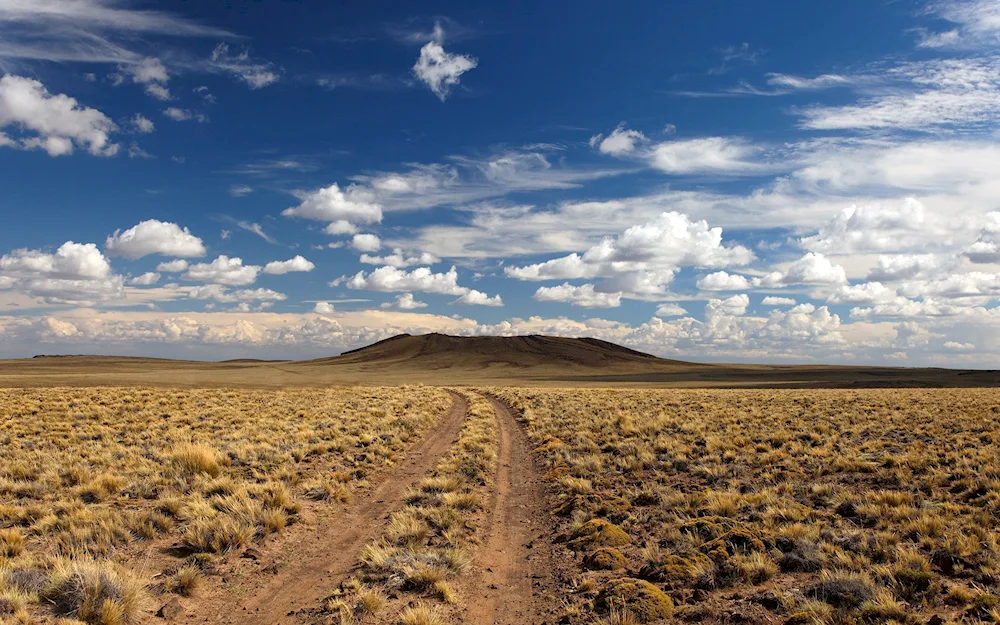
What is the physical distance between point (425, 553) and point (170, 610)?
3573mm

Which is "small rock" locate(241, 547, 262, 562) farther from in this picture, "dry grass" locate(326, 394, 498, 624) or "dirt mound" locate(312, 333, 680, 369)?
"dirt mound" locate(312, 333, 680, 369)

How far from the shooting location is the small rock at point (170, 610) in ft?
22.2

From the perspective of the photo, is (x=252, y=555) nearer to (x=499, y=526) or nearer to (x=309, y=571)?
(x=309, y=571)

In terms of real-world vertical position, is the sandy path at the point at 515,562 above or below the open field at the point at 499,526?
below

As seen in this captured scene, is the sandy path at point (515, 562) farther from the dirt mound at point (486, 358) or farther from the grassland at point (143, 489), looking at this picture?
the dirt mound at point (486, 358)

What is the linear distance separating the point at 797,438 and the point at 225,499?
18384 mm

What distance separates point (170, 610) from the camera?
22.5ft

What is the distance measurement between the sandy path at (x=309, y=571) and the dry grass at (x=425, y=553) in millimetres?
364

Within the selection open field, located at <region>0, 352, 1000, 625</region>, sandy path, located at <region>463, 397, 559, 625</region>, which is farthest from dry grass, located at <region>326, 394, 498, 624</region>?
sandy path, located at <region>463, 397, 559, 625</region>

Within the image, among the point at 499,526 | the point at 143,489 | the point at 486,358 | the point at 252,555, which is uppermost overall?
the point at 143,489

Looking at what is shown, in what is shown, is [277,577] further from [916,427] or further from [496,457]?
[916,427]

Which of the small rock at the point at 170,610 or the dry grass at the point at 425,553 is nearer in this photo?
the small rock at the point at 170,610

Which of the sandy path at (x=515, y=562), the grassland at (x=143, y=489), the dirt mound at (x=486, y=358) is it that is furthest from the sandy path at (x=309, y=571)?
the dirt mound at (x=486, y=358)

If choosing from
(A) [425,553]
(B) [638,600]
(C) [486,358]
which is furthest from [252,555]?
(C) [486,358]
